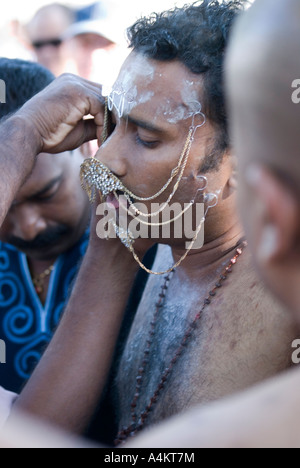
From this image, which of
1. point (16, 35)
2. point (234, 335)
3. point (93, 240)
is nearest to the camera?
point (234, 335)

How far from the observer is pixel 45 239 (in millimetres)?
3338

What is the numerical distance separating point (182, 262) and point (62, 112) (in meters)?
0.76

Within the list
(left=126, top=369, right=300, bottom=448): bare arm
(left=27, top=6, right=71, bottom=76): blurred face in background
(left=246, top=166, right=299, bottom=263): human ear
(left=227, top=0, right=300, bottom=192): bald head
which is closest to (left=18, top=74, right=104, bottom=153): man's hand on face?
(left=227, top=0, right=300, bottom=192): bald head

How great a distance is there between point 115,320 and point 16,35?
4.25 meters

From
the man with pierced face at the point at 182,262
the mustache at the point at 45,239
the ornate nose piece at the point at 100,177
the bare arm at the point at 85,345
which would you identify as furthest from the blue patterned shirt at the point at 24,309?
the ornate nose piece at the point at 100,177

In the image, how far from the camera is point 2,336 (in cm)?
329

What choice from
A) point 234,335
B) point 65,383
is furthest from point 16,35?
point 234,335

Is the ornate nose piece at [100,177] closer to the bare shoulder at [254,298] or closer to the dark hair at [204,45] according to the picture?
the dark hair at [204,45]

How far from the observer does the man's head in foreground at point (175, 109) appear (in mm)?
2299

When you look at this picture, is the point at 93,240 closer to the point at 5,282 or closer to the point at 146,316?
the point at 146,316

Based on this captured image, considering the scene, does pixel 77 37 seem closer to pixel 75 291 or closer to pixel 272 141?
pixel 75 291

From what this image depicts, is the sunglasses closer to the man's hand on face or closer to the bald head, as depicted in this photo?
the man's hand on face

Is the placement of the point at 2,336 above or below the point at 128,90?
below

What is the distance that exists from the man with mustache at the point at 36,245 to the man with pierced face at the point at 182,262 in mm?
660
